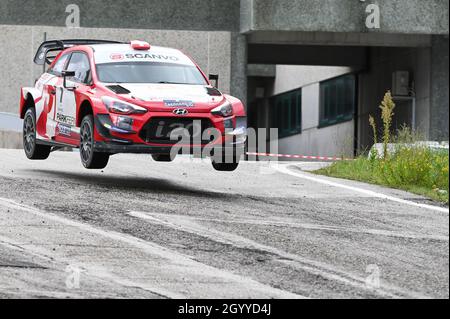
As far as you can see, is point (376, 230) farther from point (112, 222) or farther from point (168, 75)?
point (168, 75)

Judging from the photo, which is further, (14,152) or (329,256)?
(14,152)

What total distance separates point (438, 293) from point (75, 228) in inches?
170

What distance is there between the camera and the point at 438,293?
33.1 ft

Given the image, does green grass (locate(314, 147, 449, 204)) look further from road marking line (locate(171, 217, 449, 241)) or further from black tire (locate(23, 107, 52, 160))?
black tire (locate(23, 107, 52, 160))

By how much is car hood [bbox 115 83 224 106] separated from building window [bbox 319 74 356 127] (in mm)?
29563

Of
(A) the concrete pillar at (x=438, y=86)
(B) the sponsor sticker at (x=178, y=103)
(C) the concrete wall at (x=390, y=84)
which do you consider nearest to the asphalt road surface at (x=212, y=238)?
(B) the sponsor sticker at (x=178, y=103)

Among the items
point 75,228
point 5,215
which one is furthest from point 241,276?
point 5,215

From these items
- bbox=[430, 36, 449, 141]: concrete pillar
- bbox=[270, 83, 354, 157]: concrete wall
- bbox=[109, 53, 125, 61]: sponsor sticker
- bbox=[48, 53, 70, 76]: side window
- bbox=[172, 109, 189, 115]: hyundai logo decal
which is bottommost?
bbox=[270, 83, 354, 157]: concrete wall

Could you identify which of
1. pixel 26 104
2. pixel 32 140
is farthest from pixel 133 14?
pixel 32 140

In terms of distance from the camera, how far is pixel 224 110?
53.6 feet

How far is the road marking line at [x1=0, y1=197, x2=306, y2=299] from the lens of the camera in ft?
33.1

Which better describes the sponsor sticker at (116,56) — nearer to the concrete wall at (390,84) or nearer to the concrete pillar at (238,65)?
the concrete wall at (390,84)

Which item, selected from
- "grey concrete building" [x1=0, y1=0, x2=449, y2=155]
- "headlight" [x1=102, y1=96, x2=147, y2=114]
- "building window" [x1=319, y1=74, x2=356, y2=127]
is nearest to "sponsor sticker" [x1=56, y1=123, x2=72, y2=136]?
"headlight" [x1=102, y1=96, x2=147, y2=114]

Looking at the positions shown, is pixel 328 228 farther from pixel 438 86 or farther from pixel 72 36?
pixel 438 86
